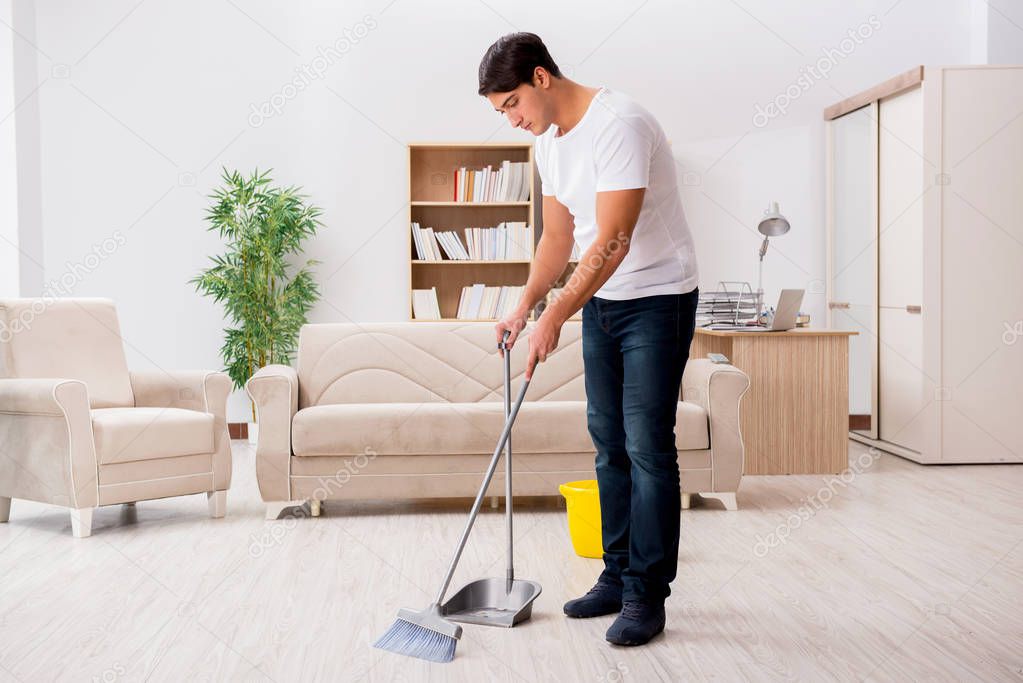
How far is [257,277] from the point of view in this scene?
16.7 feet

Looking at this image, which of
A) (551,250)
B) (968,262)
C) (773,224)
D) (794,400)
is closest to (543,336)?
(551,250)

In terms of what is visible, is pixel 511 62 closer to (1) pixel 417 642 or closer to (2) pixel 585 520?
(1) pixel 417 642

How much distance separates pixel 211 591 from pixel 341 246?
10.7ft

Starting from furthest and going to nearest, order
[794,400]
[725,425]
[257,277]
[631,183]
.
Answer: [257,277] < [794,400] < [725,425] < [631,183]

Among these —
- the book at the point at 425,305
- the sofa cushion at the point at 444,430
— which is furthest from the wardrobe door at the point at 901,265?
the book at the point at 425,305

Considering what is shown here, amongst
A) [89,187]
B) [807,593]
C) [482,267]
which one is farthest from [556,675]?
[89,187]

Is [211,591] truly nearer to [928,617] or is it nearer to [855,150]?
[928,617]

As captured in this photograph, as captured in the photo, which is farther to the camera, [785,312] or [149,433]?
[785,312]

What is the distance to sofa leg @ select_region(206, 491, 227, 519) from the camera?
137 inches

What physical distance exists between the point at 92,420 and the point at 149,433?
187mm

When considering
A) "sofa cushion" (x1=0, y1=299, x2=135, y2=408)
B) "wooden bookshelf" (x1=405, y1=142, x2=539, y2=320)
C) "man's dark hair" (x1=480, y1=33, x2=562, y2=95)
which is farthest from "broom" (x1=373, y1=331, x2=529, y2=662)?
"wooden bookshelf" (x1=405, y1=142, x2=539, y2=320)

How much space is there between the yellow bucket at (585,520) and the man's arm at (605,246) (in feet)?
3.21

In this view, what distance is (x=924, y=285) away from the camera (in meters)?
4.50

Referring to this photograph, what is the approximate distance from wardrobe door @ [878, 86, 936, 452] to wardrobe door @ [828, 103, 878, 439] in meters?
0.07
